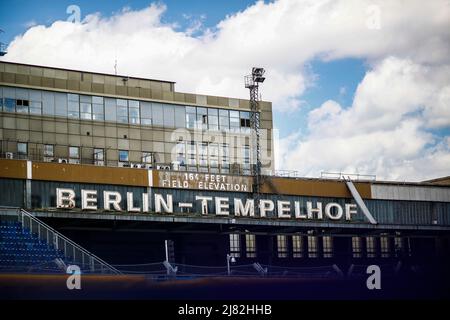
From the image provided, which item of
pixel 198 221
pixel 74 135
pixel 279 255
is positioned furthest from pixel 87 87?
pixel 279 255

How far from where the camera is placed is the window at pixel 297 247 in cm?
10237

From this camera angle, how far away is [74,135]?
98.1 m

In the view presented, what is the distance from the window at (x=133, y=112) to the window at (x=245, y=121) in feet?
43.4

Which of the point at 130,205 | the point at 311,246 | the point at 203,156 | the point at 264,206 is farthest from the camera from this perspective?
the point at 203,156

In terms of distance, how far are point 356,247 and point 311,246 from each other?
5.68 m

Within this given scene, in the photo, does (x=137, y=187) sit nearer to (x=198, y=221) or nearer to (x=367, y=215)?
(x=198, y=221)

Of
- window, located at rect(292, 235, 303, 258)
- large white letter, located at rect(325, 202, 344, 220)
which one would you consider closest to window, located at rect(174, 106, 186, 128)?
window, located at rect(292, 235, 303, 258)

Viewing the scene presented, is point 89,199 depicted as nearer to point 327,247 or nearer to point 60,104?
point 60,104

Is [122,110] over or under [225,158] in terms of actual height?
over

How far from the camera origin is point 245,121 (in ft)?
358

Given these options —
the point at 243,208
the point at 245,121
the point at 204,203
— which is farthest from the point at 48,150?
the point at 245,121

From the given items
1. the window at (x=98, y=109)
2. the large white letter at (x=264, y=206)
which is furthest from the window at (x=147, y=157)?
the large white letter at (x=264, y=206)

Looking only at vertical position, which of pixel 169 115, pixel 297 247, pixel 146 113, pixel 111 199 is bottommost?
pixel 297 247

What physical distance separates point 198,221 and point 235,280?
6.96 m
